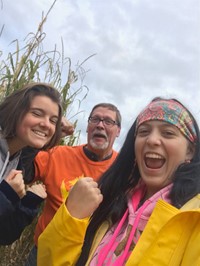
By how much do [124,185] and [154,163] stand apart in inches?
7.9

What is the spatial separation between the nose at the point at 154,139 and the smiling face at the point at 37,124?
760 mm

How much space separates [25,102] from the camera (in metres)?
1.78

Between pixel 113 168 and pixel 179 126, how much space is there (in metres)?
0.35

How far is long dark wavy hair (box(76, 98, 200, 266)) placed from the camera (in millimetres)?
1080

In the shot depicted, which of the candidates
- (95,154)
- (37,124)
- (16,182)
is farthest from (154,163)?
(95,154)

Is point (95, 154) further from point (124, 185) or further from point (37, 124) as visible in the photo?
point (124, 185)

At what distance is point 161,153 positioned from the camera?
116 cm

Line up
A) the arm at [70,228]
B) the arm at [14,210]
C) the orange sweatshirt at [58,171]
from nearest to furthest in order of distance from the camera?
the arm at [70,228]
the arm at [14,210]
the orange sweatshirt at [58,171]

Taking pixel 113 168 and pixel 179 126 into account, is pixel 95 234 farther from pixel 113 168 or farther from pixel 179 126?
pixel 179 126

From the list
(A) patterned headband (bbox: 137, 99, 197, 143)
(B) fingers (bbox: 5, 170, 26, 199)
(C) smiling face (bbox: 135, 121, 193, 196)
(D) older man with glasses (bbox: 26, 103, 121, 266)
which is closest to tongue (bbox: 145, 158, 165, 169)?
(C) smiling face (bbox: 135, 121, 193, 196)

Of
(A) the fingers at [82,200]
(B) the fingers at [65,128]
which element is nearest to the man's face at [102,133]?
(B) the fingers at [65,128]

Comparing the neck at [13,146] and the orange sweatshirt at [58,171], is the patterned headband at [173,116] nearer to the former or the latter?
the neck at [13,146]

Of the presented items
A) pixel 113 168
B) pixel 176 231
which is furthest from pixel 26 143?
pixel 176 231

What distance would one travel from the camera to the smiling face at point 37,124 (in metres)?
1.74
